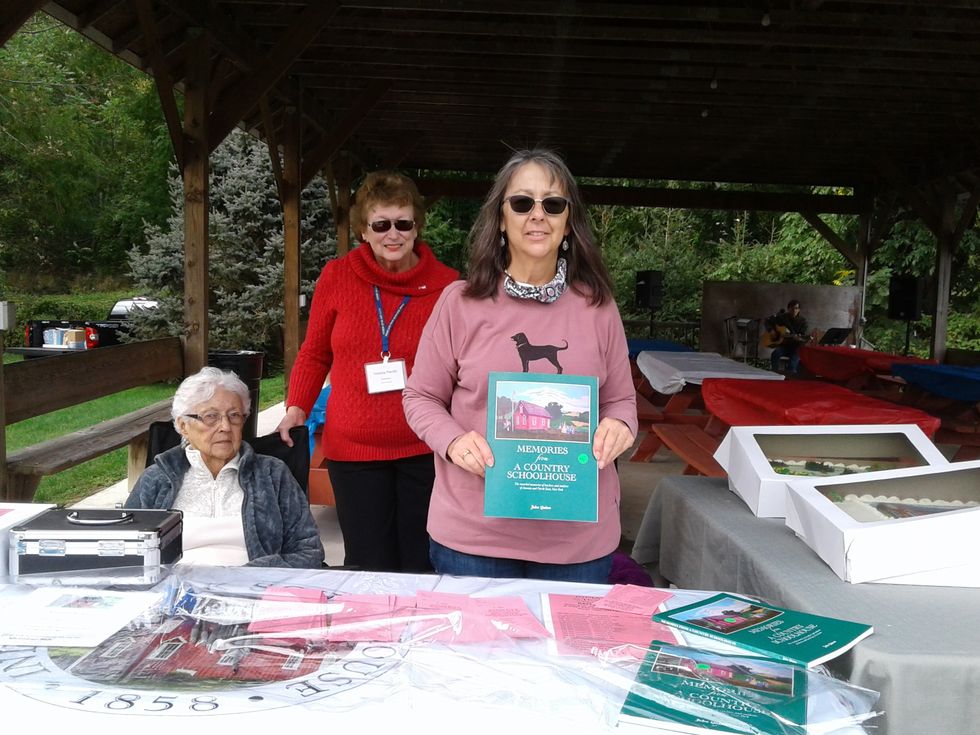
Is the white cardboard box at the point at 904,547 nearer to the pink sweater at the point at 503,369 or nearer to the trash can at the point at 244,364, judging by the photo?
the pink sweater at the point at 503,369

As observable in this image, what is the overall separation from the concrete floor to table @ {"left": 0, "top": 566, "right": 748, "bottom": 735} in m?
2.85

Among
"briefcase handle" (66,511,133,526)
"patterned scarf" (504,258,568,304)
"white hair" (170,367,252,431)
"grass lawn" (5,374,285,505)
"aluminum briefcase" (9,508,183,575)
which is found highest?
"patterned scarf" (504,258,568,304)

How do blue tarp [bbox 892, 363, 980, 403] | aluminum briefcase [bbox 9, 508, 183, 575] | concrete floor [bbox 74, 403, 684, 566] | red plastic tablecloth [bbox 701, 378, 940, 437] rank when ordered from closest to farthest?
aluminum briefcase [bbox 9, 508, 183, 575] → red plastic tablecloth [bbox 701, 378, 940, 437] → concrete floor [bbox 74, 403, 684, 566] → blue tarp [bbox 892, 363, 980, 403]

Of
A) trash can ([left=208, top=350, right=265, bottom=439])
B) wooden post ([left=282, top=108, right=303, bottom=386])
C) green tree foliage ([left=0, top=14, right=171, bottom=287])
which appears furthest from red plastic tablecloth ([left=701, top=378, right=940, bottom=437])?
green tree foliage ([left=0, top=14, right=171, bottom=287])

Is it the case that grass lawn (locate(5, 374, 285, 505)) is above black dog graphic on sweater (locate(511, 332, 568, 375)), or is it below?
below

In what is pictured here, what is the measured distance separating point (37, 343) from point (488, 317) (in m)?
10.1

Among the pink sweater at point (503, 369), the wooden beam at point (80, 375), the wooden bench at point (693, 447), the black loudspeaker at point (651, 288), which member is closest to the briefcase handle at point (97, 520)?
the pink sweater at point (503, 369)

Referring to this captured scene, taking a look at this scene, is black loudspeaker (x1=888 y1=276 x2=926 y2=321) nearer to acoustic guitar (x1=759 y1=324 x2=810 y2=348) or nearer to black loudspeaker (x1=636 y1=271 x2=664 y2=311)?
acoustic guitar (x1=759 y1=324 x2=810 y2=348)

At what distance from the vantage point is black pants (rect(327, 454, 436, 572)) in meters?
2.39

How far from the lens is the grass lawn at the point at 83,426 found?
648 cm

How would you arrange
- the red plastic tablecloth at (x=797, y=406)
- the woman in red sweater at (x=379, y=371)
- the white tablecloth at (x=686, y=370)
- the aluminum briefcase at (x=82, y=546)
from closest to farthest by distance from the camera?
1. the aluminum briefcase at (x=82, y=546)
2. the woman in red sweater at (x=379, y=371)
3. the red plastic tablecloth at (x=797, y=406)
4. the white tablecloth at (x=686, y=370)

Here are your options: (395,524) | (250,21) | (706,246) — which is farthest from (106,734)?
(706,246)

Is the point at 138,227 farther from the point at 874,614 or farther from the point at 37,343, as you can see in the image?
the point at 874,614

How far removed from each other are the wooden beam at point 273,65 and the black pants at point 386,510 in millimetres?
3866
